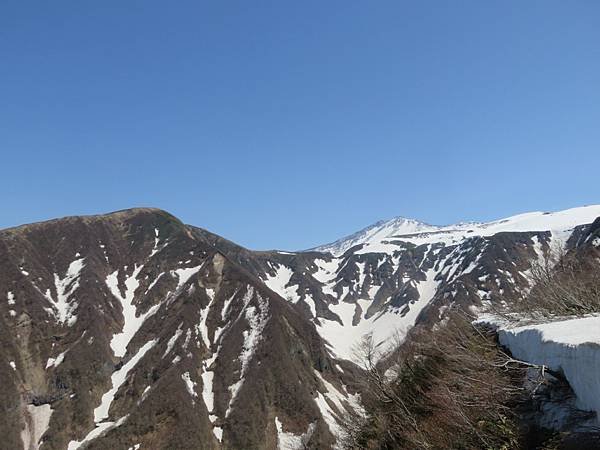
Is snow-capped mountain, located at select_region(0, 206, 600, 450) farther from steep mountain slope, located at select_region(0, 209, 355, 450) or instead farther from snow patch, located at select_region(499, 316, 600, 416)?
snow patch, located at select_region(499, 316, 600, 416)

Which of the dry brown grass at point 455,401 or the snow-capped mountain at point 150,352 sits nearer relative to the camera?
the dry brown grass at point 455,401

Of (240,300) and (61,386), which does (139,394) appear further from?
(240,300)

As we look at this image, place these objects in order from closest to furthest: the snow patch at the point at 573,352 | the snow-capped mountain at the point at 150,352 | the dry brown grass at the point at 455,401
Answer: the snow patch at the point at 573,352 < the dry brown grass at the point at 455,401 < the snow-capped mountain at the point at 150,352

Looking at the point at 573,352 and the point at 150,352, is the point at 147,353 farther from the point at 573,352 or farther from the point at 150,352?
the point at 573,352

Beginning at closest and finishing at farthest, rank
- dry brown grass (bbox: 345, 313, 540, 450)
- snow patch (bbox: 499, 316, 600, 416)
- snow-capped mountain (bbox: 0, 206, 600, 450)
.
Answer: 1. snow patch (bbox: 499, 316, 600, 416)
2. dry brown grass (bbox: 345, 313, 540, 450)
3. snow-capped mountain (bbox: 0, 206, 600, 450)

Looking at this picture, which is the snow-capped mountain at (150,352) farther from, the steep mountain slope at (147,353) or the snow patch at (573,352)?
the snow patch at (573,352)

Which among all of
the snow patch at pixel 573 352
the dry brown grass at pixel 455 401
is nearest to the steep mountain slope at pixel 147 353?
the dry brown grass at pixel 455 401

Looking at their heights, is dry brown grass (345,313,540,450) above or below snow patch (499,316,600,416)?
below

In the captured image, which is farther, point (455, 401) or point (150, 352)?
point (150, 352)

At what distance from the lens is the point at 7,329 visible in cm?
10256

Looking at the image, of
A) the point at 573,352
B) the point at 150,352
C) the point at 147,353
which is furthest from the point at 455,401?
the point at 147,353

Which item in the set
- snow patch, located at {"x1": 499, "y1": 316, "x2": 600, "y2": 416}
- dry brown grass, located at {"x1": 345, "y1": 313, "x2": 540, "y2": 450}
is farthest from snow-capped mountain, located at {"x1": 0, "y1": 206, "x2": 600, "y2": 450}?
snow patch, located at {"x1": 499, "y1": 316, "x2": 600, "y2": 416}

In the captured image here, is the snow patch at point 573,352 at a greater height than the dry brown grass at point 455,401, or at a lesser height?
greater

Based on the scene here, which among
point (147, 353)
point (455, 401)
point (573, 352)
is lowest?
point (455, 401)
